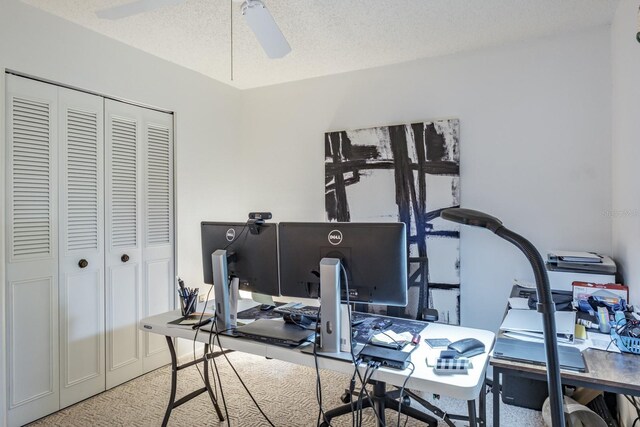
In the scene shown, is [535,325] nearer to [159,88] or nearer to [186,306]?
[186,306]

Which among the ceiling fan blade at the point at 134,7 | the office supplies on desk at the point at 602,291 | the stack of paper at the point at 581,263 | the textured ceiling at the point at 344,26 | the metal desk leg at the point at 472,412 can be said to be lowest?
the metal desk leg at the point at 472,412

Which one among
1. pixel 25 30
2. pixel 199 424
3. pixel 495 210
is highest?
pixel 25 30

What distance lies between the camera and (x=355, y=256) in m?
1.63

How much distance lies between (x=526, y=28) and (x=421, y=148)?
3.44 ft

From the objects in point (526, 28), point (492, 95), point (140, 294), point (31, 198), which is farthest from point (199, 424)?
point (526, 28)

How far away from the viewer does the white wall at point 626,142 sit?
194 centimetres

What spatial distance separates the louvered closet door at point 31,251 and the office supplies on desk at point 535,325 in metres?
2.69

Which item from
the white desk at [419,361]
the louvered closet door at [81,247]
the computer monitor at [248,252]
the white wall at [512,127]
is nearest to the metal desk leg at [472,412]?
the white desk at [419,361]

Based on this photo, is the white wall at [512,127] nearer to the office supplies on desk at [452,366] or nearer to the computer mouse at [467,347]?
the computer mouse at [467,347]

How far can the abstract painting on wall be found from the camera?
9.86 feet

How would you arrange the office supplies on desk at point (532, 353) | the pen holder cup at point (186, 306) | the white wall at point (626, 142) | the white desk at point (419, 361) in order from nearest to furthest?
the white desk at point (419, 361) < the office supplies on desk at point (532, 353) < the white wall at point (626, 142) < the pen holder cup at point (186, 306)

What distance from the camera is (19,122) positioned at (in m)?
2.37

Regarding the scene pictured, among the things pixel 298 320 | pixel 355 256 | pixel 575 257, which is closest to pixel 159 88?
pixel 298 320

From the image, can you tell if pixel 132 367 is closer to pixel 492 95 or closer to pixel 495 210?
pixel 495 210
